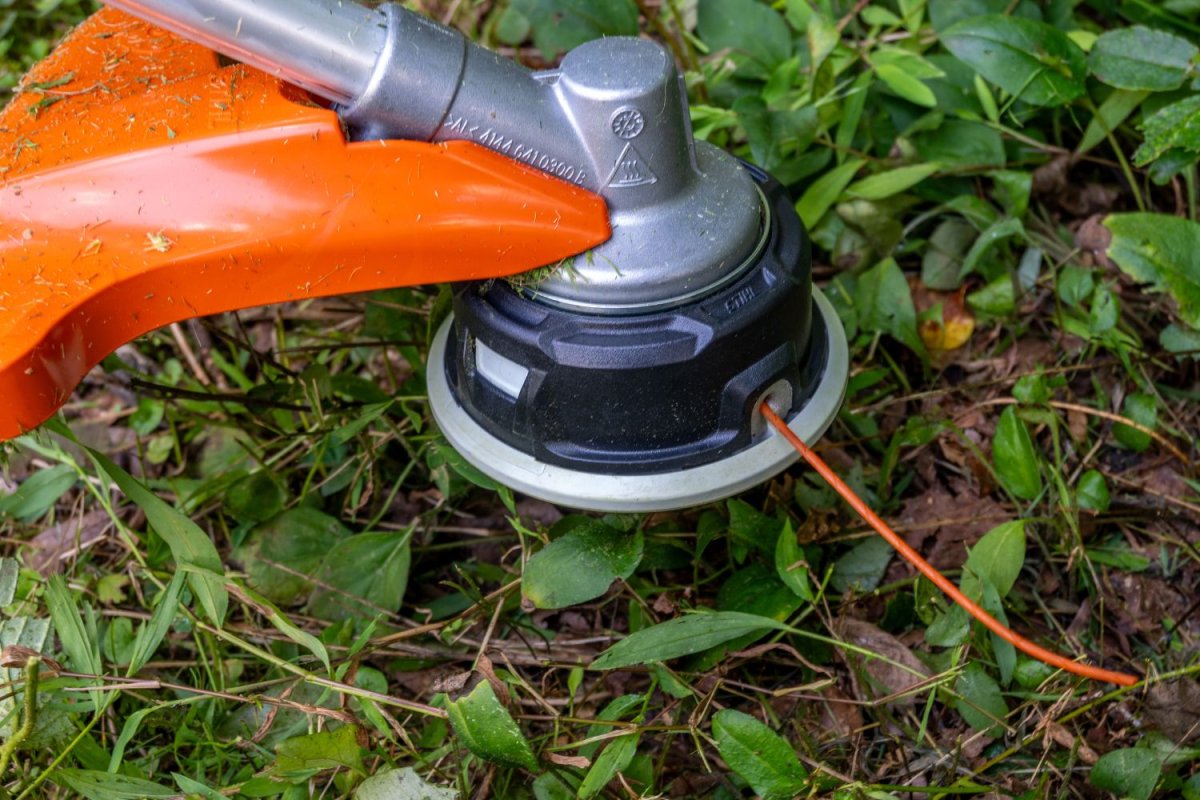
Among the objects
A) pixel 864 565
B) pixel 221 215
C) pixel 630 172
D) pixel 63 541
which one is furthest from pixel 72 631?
pixel 864 565

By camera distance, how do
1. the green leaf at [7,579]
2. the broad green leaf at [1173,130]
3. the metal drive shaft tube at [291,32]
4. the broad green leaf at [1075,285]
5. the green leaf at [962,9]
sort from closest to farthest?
the metal drive shaft tube at [291,32] < the green leaf at [7,579] < the broad green leaf at [1173,130] < the broad green leaf at [1075,285] < the green leaf at [962,9]

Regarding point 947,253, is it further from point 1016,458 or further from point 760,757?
point 760,757

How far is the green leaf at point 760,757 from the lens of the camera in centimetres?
98

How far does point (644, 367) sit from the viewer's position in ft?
3.30

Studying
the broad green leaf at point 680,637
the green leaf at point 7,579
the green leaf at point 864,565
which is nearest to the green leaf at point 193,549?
the green leaf at point 7,579

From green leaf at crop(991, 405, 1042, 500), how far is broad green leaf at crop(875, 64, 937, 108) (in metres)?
0.46

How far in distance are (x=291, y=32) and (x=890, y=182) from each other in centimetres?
86

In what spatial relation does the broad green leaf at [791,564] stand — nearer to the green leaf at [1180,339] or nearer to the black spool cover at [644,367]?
the black spool cover at [644,367]

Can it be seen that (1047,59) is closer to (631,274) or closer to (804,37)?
(804,37)

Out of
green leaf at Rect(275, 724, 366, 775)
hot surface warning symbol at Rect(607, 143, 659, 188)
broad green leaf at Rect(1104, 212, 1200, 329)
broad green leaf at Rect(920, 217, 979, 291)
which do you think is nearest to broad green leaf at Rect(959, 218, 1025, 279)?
broad green leaf at Rect(920, 217, 979, 291)

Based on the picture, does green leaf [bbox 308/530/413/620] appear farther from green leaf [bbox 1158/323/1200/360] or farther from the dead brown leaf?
green leaf [bbox 1158/323/1200/360]

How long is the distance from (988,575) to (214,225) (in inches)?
32.1

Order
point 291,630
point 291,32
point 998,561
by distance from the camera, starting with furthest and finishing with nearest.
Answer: point 998,561, point 291,630, point 291,32

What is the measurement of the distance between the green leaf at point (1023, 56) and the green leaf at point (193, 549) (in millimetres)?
1110
